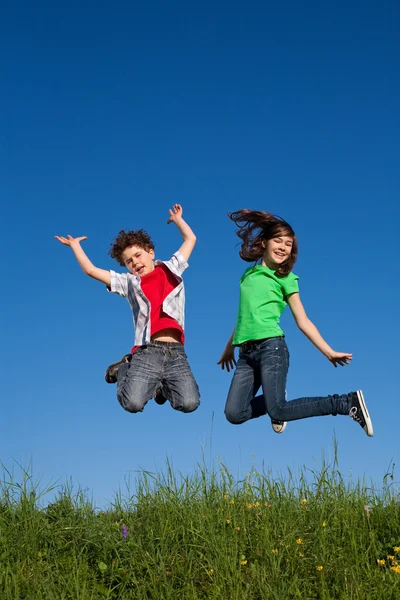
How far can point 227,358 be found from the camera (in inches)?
342

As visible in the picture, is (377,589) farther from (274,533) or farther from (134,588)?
(134,588)

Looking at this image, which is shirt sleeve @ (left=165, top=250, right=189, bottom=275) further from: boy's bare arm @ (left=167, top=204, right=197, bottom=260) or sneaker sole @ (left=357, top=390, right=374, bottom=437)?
sneaker sole @ (left=357, top=390, right=374, bottom=437)

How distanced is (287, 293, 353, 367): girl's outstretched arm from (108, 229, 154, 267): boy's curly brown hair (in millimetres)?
2016

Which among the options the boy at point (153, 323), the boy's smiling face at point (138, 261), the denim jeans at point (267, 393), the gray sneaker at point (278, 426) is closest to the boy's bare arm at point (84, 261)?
the boy at point (153, 323)

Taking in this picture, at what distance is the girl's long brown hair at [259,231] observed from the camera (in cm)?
834

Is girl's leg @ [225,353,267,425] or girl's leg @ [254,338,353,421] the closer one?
girl's leg @ [254,338,353,421]

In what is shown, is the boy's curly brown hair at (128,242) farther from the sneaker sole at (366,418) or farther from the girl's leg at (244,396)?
the sneaker sole at (366,418)

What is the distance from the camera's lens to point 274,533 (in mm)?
6566

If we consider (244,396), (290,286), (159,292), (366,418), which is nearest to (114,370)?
(159,292)

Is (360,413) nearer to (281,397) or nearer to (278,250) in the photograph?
(281,397)

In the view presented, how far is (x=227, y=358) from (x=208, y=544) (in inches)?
108

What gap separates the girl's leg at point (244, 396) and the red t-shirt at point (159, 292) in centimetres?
85

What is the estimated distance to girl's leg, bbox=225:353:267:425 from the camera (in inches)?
314

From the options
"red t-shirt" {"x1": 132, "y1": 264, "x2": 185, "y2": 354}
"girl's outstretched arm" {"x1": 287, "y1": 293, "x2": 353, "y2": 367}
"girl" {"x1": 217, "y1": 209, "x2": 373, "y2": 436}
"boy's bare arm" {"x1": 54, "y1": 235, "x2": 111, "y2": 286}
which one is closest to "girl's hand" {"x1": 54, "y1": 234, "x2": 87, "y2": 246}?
"boy's bare arm" {"x1": 54, "y1": 235, "x2": 111, "y2": 286}
